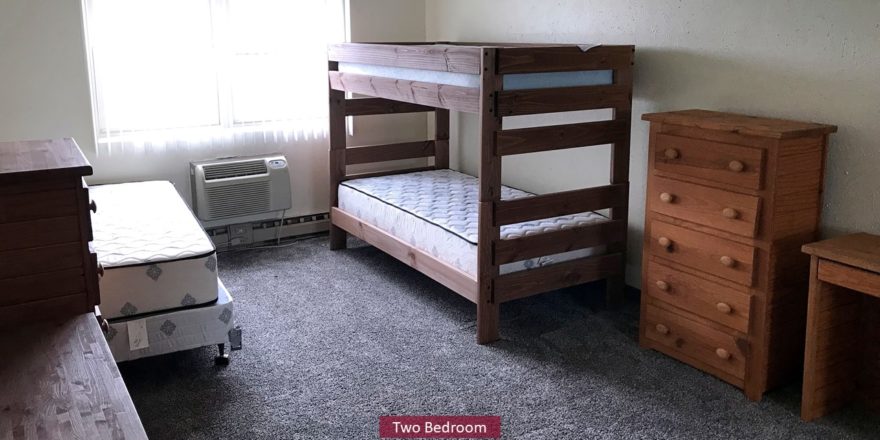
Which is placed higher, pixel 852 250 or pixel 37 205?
pixel 37 205

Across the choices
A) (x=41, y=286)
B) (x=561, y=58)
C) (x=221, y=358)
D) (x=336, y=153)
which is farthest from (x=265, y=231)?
(x=41, y=286)

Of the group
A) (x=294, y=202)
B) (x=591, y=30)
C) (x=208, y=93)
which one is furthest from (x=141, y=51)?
(x=591, y=30)

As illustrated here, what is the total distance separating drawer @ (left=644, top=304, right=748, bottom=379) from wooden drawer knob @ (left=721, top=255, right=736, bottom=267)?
0.80ft

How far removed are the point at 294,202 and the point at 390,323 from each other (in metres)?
1.58

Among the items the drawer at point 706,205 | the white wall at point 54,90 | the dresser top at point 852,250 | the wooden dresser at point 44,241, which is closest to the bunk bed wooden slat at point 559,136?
the drawer at point 706,205

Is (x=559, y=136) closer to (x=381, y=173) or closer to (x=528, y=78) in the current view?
(x=528, y=78)

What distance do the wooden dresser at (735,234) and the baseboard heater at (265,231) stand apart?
240 centimetres

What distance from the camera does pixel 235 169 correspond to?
167 inches

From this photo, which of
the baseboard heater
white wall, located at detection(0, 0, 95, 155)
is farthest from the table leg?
white wall, located at detection(0, 0, 95, 155)

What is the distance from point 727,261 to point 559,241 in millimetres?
749

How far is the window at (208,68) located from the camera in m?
3.95

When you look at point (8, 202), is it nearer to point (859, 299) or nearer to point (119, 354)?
point (119, 354)

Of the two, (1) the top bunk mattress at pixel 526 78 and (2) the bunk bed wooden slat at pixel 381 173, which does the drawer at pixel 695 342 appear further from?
(2) the bunk bed wooden slat at pixel 381 173

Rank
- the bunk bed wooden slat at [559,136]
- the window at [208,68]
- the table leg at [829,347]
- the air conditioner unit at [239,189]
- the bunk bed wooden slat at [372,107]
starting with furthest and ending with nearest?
the bunk bed wooden slat at [372,107] → the air conditioner unit at [239,189] → the window at [208,68] → the bunk bed wooden slat at [559,136] → the table leg at [829,347]
